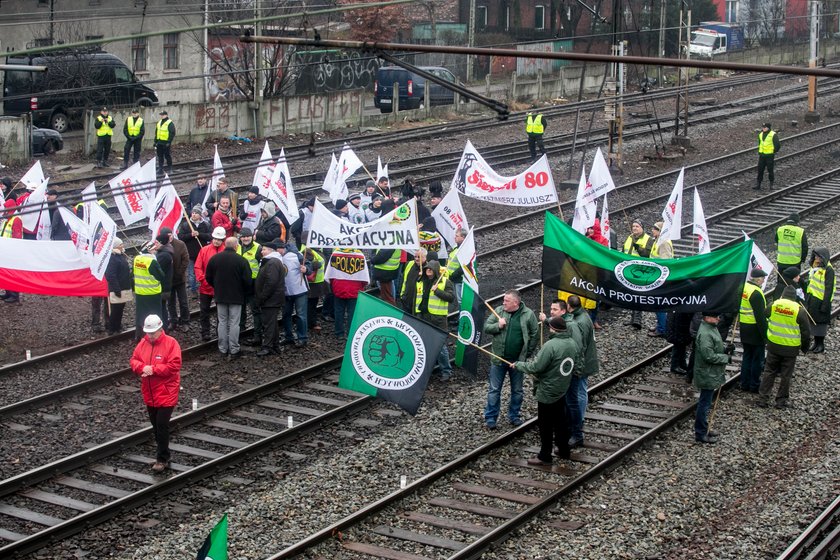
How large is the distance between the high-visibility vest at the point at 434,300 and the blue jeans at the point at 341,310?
1.75 m

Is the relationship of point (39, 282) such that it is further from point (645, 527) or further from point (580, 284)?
point (645, 527)

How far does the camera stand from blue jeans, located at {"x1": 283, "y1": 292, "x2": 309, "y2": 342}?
672 inches

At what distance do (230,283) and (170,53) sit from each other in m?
31.1

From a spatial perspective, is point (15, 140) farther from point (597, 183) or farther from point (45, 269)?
point (597, 183)

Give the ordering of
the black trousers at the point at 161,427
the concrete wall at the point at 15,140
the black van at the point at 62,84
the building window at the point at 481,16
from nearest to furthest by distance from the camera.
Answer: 1. the black trousers at the point at 161,427
2. the concrete wall at the point at 15,140
3. the black van at the point at 62,84
4. the building window at the point at 481,16

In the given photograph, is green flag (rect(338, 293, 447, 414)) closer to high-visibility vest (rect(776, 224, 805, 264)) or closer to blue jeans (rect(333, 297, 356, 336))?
blue jeans (rect(333, 297, 356, 336))

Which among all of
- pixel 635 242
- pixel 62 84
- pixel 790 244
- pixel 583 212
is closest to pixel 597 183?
pixel 583 212

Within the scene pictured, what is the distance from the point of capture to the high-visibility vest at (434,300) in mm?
15805

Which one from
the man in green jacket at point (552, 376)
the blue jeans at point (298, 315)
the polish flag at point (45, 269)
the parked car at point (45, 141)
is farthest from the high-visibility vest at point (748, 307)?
the parked car at point (45, 141)

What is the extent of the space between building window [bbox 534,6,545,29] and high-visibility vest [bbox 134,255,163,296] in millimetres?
50145

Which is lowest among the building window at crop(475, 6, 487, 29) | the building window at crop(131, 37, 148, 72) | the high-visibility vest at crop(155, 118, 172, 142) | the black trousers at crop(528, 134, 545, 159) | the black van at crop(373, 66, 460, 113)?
the black trousers at crop(528, 134, 545, 159)

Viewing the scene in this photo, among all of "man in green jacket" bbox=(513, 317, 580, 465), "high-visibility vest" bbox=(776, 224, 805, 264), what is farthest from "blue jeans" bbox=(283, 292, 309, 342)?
"high-visibility vest" bbox=(776, 224, 805, 264)

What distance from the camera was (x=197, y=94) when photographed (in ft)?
149

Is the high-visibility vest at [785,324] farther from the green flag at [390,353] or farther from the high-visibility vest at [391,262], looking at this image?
the high-visibility vest at [391,262]
